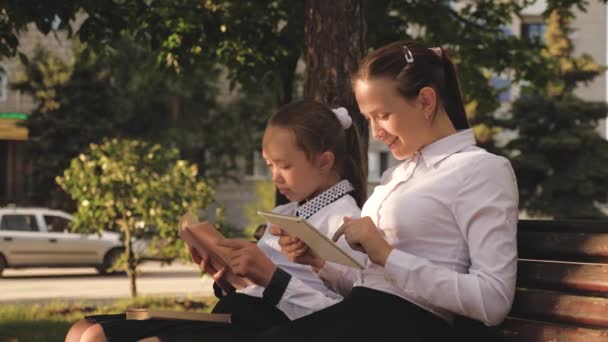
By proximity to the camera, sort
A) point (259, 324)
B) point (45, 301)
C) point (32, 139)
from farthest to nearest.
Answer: point (32, 139)
point (45, 301)
point (259, 324)

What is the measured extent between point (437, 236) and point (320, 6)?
12.0 feet

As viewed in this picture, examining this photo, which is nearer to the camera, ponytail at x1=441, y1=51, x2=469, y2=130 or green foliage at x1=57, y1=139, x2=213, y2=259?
ponytail at x1=441, y1=51, x2=469, y2=130

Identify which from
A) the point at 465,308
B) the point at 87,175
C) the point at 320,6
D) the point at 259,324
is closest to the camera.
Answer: the point at 465,308

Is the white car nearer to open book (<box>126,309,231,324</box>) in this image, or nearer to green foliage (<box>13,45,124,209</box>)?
green foliage (<box>13,45,124,209</box>)

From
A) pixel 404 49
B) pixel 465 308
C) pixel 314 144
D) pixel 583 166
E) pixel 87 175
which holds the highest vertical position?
pixel 404 49

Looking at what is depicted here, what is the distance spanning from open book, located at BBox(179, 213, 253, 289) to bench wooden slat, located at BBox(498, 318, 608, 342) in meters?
0.78

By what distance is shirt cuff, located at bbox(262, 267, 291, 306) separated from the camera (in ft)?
10.0

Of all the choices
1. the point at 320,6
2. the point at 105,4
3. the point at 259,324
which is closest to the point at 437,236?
the point at 259,324

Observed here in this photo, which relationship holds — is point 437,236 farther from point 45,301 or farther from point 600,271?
point 45,301

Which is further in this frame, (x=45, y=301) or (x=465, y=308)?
(x=45, y=301)

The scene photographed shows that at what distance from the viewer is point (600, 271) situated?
8.73 ft

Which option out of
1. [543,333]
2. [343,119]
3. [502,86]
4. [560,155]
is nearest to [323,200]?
[343,119]

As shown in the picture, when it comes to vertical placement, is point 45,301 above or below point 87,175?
below

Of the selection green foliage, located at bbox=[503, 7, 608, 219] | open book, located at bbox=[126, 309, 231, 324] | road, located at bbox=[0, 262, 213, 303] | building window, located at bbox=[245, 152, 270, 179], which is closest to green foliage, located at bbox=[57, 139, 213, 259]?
road, located at bbox=[0, 262, 213, 303]
